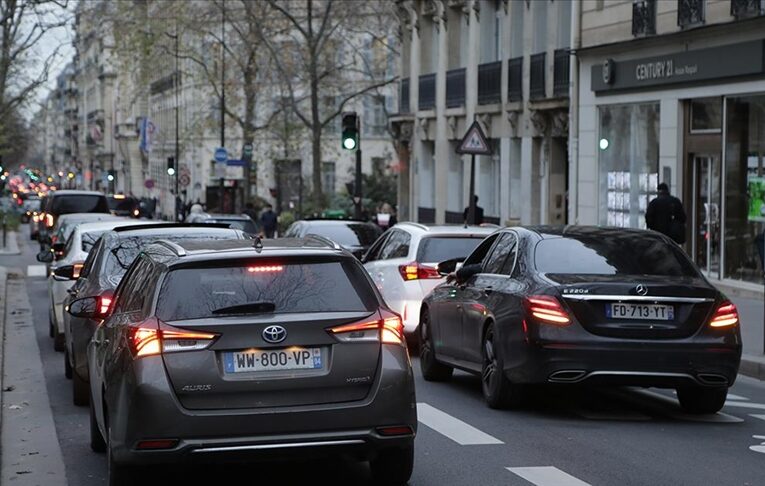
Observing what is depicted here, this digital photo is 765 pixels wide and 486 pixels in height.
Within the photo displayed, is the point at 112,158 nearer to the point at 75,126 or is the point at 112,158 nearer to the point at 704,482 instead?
the point at 75,126

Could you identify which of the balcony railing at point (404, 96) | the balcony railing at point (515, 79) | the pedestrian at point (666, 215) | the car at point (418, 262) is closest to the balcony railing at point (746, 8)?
the pedestrian at point (666, 215)

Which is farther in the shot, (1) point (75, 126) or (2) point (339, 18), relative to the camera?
(1) point (75, 126)

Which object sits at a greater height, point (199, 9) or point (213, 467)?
point (199, 9)

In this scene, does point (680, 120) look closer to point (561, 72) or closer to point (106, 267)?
point (561, 72)

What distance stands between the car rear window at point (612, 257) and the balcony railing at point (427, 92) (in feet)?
114

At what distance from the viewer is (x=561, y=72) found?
35.5m

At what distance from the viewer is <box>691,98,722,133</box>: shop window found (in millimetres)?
27047

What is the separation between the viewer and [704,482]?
9086 mm

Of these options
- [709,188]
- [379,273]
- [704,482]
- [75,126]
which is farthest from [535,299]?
[75,126]

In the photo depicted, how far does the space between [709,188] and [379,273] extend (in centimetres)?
1104

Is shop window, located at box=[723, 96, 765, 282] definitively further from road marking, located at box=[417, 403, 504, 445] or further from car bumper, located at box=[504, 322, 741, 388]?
road marking, located at box=[417, 403, 504, 445]

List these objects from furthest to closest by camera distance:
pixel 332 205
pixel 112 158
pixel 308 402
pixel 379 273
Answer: pixel 112 158, pixel 332 205, pixel 379 273, pixel 308 402

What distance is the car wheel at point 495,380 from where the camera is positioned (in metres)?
12.1

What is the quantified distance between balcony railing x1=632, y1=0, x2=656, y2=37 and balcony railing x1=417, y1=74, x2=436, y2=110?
57.4 ft
